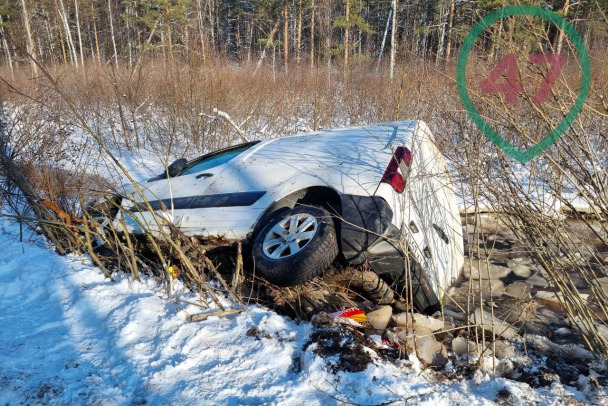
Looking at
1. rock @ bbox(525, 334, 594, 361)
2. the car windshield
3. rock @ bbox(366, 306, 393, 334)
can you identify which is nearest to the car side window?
the car windshield

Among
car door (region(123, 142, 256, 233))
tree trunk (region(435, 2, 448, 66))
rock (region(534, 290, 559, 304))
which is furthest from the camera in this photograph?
tree trunk (region(435, 2, 448, 66))

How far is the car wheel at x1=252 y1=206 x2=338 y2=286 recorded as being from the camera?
2.53 m

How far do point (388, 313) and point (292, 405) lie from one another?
98 cm

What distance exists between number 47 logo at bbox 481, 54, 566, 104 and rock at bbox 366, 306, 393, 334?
141 cm

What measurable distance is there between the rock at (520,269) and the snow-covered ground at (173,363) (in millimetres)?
2016

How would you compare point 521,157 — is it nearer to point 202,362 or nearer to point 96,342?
point 202,362

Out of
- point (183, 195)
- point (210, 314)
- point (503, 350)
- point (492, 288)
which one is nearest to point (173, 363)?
point (210, 314)

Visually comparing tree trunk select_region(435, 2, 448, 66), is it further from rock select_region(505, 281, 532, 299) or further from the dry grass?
rock select_region(505, 281, 532, 299)

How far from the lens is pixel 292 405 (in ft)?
5.98

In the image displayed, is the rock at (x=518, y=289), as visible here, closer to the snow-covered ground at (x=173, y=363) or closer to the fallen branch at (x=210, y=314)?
the snow-covered ground at (x=173, y=363)

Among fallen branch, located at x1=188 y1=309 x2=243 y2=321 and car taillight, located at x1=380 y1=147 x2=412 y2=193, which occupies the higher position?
car taillight, located at x1=380 y1=147 x2=412 y2=193

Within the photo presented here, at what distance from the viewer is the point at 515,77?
6.37 ft

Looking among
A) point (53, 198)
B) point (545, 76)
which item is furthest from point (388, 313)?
point (53, 198)

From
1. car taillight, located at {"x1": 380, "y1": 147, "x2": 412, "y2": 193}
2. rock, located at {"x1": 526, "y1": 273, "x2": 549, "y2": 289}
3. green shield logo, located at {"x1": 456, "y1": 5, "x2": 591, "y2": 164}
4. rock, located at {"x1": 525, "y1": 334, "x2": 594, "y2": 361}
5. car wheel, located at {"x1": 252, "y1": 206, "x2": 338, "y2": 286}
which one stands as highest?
green shield logo, located at {"x1": 456, "y1": 5, "x2": 591, "y2": 164}
